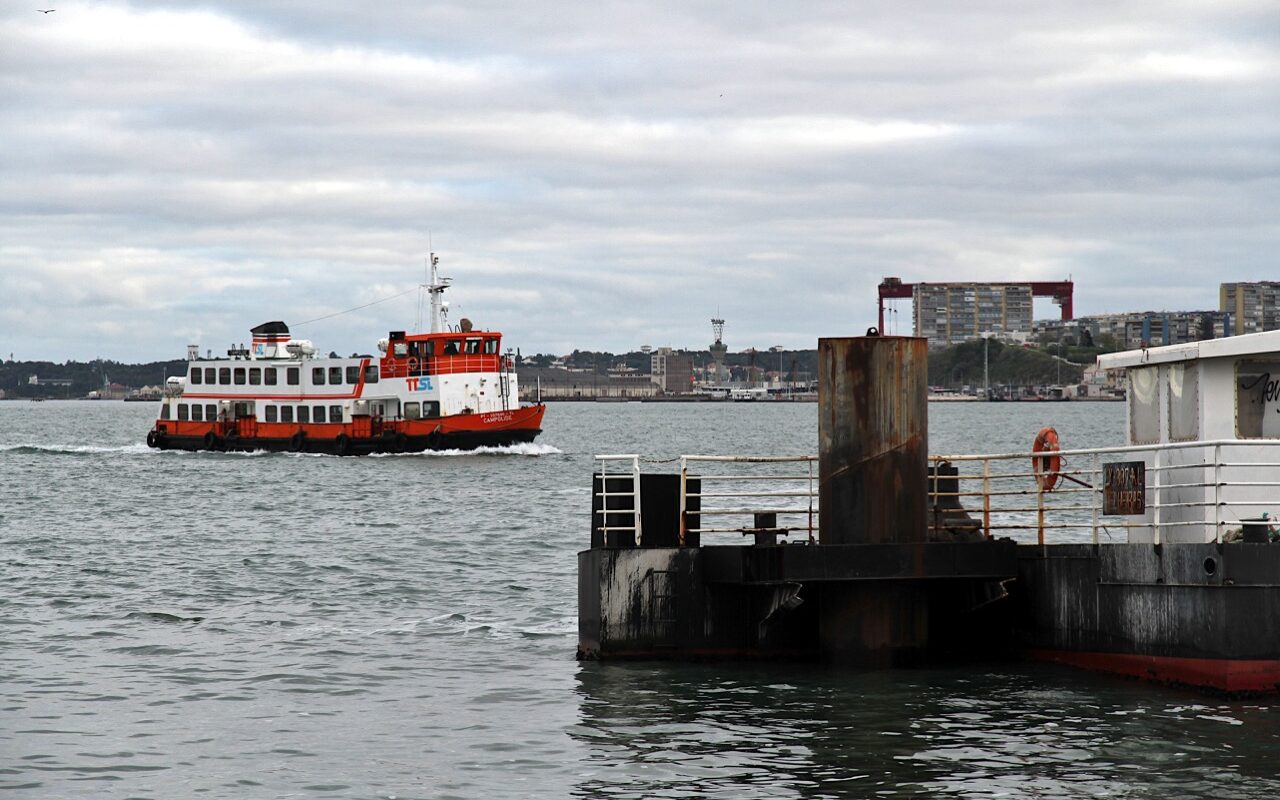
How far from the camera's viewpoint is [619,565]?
17.6 metres

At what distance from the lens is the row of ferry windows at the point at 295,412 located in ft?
230

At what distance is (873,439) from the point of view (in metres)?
16.8

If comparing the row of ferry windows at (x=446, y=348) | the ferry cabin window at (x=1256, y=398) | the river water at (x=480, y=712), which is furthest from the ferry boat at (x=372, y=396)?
the ferry cabin window at (x=1256, y=398)

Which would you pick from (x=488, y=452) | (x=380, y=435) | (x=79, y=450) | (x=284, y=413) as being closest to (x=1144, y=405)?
(x=380, y=435)

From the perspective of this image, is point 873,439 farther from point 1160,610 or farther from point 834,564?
point 1160,610

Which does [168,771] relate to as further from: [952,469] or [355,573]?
[355,573]

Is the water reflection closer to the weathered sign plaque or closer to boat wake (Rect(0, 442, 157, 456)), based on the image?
the weathered sign plaque

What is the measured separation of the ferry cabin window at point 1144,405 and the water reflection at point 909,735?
9.93ft

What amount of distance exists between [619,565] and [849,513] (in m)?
2.68

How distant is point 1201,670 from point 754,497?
6.53 meters

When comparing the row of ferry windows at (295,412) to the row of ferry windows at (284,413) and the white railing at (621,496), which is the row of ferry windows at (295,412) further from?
the white railing at (621,496)

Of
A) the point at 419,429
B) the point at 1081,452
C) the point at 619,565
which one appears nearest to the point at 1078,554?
the point at 1081,452

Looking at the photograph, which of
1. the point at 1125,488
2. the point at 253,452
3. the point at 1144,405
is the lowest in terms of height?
the point at 253,452

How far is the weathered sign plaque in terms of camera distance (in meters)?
17.0
